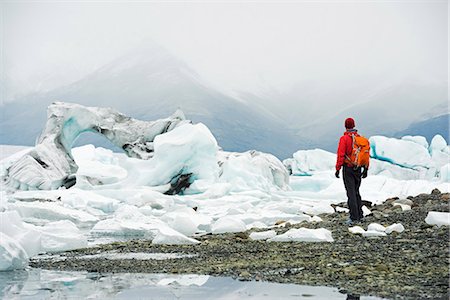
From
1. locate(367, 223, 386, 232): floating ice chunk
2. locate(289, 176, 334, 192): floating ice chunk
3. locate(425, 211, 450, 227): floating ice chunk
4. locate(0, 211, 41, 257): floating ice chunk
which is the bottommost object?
locate(289, 176, 334, 192): floating ice chunk

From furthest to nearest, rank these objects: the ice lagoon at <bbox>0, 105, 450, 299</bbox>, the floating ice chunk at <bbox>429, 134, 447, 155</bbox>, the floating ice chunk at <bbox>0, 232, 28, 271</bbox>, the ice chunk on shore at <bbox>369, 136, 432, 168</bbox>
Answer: the floating ice chunk at <bbox>429, 134, 447, 155</bbox>
the ice chunk on shore at <bbox>369, 136, 432, 168</bbox>
the ice lagoon at <bbox>0, 105, 450, 299</bbox>
the floating ice chunk at <bbox>0, 232, 28, 271</bbox>

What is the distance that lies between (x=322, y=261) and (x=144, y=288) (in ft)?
4.91

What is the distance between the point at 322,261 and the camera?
4.50m

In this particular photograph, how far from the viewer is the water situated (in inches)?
134

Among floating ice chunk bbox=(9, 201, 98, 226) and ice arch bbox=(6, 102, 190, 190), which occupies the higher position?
ice arch bbox=(6, 102, 190, 190)

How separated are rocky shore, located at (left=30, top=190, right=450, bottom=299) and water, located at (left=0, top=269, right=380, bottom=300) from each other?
0.62ft

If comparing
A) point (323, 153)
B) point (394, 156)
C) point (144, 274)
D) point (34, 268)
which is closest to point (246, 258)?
point (144, 274)

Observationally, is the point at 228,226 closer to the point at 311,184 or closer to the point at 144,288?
the point at 144,288

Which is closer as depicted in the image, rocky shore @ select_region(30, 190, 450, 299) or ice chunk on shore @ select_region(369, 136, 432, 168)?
rocky shore @ select_region(30, 190, 450, 299)

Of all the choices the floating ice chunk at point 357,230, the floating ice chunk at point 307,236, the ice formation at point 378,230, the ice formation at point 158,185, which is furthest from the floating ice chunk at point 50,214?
the ice formation at point 378,230

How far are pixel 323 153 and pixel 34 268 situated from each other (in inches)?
1112

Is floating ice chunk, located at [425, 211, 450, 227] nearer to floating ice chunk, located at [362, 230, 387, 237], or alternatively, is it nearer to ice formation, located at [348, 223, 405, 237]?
ice formation, located at [348, 223, 405, 237]

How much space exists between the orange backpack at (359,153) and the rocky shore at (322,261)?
3.15 feet

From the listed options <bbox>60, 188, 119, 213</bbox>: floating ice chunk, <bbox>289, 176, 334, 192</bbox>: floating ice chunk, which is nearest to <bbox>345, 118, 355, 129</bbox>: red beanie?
<bbox>60, 188, 119, 213</bbox>: floating ice chunk
